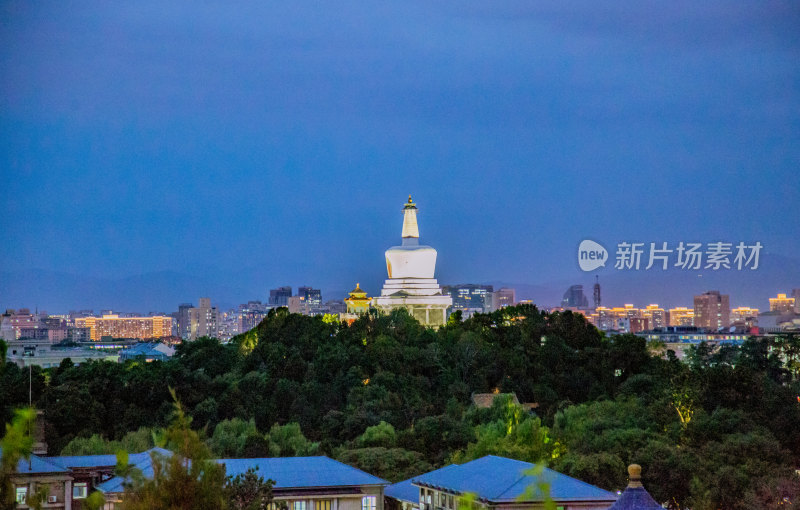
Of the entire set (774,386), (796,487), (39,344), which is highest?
(39,344)

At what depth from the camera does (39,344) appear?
103m

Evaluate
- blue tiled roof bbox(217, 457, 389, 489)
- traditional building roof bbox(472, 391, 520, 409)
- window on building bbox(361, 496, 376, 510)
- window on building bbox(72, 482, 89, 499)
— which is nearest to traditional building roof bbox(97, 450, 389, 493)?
blue tiled roof bbox(217, 457, 389, 489)

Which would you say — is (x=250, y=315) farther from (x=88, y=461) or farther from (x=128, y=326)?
(x=88, y=461)

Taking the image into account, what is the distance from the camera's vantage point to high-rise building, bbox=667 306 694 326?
140012mm

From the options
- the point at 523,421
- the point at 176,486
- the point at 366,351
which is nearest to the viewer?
the point at 176,486

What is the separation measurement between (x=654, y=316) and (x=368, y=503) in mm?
113217

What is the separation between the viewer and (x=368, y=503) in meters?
31.5

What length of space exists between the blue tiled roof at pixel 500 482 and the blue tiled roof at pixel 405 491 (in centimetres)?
42

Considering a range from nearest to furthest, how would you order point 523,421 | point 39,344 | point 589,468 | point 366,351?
point 589,468 → point 523,421 → point 366,351 → point 39,344

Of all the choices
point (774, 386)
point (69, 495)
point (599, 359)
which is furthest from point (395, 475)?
point (599, 359)

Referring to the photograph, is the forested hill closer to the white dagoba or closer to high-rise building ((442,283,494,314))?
the white dagoba

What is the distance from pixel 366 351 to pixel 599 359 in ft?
30.8

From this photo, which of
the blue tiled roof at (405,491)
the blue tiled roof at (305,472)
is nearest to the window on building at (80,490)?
the blue tiled roof at (305,472)

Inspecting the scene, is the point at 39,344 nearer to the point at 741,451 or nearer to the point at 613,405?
the point at 613,405
